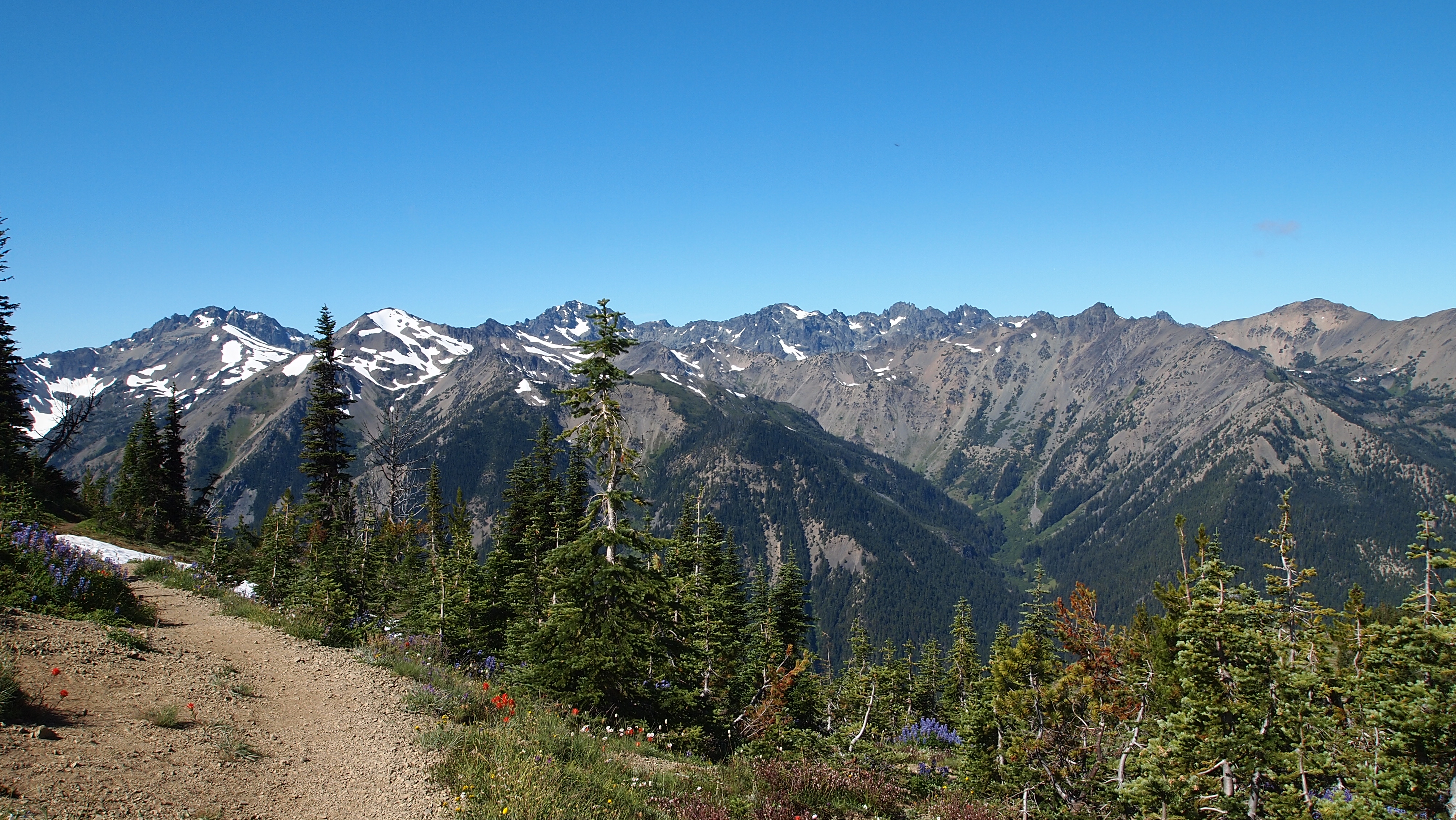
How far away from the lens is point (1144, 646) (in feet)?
81.9

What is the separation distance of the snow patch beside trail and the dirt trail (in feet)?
41.1

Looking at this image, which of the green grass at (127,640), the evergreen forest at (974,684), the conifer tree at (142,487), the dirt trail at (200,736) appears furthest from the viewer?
the conifer tree at (142,487)

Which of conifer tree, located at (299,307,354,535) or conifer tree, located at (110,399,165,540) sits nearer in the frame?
conifer tree, located at (110,399,165,540)

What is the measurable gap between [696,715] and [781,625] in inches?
1018

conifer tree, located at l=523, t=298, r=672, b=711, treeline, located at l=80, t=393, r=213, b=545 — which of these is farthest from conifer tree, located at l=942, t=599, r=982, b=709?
treeline, located at l=80, t=393, r=213, b=545

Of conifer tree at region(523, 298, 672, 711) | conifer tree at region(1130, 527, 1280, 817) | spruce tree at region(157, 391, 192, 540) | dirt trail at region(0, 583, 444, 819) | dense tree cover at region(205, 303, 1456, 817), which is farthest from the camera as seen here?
spruce tree at region(157, 391, 192, 540)

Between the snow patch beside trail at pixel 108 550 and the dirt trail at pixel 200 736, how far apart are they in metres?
12.5

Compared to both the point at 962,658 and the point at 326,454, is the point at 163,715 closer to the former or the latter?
A: the point at 326,454

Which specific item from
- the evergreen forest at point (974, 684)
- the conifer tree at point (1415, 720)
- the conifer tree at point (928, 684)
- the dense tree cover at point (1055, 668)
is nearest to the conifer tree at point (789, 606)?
the evergreen forest at point (974, 684)

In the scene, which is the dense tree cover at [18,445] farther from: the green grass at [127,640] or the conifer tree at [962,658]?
the conifer tree at [962,658]

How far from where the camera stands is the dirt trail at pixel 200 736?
25.1 feet

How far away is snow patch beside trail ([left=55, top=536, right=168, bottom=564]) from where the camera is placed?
76.6ft

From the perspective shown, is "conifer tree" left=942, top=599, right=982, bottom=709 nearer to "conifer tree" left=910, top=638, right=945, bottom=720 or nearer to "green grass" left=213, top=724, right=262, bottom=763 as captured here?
"conifer tree" left=910, top=638, right=945, bottom=720

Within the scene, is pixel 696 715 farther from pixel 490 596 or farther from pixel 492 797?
pixel 490 596
